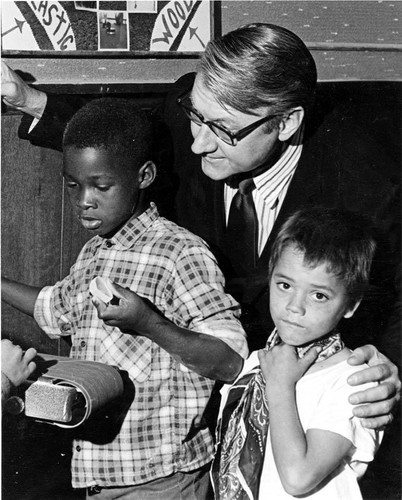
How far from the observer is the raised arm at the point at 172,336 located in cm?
106

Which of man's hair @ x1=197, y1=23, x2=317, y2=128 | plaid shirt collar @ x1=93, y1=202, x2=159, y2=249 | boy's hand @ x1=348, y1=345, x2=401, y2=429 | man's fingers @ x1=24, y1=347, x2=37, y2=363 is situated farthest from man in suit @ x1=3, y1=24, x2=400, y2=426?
man's fingers @ x1=24, y1=347, x2=37, y2=363

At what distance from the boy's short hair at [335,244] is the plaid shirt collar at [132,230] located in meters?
0.22

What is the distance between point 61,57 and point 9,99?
0.41 feet

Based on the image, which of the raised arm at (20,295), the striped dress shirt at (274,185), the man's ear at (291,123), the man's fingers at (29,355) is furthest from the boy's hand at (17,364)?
the man's ear at (291,123)

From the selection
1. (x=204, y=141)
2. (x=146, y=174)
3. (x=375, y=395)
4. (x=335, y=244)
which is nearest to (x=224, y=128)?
(x=204, y=141)

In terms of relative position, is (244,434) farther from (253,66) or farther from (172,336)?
(253,66)

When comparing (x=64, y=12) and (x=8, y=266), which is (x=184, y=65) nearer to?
(x=64, y=12)

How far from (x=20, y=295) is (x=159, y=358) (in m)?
0.30

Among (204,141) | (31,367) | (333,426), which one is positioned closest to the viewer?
(333,426)

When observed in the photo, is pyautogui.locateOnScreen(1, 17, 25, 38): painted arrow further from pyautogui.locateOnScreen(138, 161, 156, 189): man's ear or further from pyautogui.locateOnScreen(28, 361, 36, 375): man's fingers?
pyautogui.locateOnScreen(28, 361, 36, 375): man's fingers

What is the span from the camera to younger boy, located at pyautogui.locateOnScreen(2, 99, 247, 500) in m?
1.12

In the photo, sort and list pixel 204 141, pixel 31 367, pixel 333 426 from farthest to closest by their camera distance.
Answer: pixel 204 141, pixel 31 367, pixel 333 426

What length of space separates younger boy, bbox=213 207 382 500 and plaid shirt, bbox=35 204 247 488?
88 millimetres

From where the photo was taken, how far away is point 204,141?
1212 millimetres
